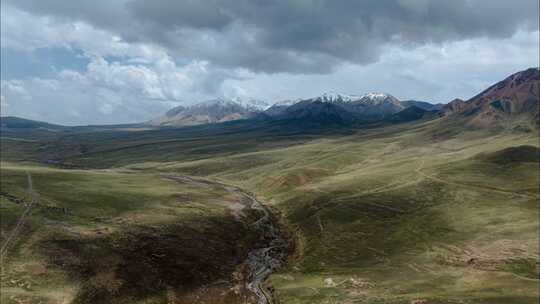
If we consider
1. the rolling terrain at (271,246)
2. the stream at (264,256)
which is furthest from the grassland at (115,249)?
the stream at (264,256)

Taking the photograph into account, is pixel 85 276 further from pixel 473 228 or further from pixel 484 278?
pixel 473 228

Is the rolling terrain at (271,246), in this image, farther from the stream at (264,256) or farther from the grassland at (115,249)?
the stream at (264,256)

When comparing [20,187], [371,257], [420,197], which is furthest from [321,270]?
[20,187]

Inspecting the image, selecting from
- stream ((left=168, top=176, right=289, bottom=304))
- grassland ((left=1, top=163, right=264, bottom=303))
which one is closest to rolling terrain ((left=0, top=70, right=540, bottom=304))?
grassland ((left=1, top=163, right=264, bottom=303))

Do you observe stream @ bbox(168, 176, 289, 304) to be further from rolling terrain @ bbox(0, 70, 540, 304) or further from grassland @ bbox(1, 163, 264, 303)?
grassland @ bbox(1, 163, 264, 303)

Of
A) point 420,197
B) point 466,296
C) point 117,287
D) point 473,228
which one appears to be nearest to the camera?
point 466,296

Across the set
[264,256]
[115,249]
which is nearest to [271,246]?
[264,256]

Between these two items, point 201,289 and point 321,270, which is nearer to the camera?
point 201,289

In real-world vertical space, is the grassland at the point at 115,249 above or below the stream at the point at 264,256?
above

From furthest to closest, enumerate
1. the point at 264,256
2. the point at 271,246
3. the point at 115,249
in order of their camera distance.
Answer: the point at 271,246 < the point at 264,256 < the point at 115,249

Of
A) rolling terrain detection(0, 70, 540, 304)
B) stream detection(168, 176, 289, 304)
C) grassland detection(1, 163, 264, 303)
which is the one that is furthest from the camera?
stream detection(168, 176, 289, 304)

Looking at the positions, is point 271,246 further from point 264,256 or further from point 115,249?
point 115,249
